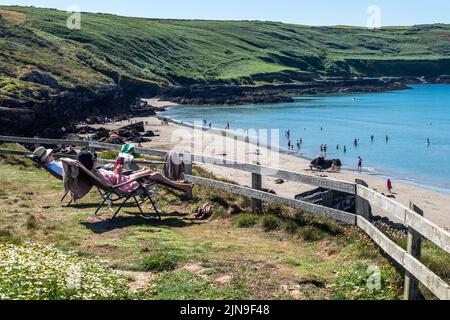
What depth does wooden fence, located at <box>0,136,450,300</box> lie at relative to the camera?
5363 mm

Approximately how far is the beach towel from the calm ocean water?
33645 millimetres

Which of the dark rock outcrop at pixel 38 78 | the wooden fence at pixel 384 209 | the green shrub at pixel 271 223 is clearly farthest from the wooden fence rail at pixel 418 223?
the dark rock outcrop at pixel 38 78

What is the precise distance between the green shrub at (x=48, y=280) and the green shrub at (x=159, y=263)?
3.51ft

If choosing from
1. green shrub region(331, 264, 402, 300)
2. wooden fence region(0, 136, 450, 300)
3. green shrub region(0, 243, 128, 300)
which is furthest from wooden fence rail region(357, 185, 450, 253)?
green shrub region(0, 243, 128, 300)

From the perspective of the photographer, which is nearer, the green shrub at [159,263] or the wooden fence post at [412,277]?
the wooden fence post at [412,277]

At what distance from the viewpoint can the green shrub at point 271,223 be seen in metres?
9.59

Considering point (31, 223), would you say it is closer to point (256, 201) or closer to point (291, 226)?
point (256, 201)

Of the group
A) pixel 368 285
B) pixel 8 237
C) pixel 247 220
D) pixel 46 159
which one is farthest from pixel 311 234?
pixel 46 159

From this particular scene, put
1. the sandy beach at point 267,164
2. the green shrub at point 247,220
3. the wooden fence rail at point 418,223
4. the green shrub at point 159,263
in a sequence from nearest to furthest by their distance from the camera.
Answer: the wooden fence rail at point 418,223
the green shrub at point 159,263
the green shrub at point 247,220
the sandy beach at point 267,164

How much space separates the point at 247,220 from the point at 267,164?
34649 millimetres

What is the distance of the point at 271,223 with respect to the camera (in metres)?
9.65

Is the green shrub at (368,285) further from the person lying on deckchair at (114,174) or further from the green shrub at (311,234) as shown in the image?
the person lying on deckchair at (114,174)

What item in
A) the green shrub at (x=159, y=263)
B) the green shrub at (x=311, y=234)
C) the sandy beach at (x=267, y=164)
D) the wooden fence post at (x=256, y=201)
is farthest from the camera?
the sandy beach at (x=267, y=164)
